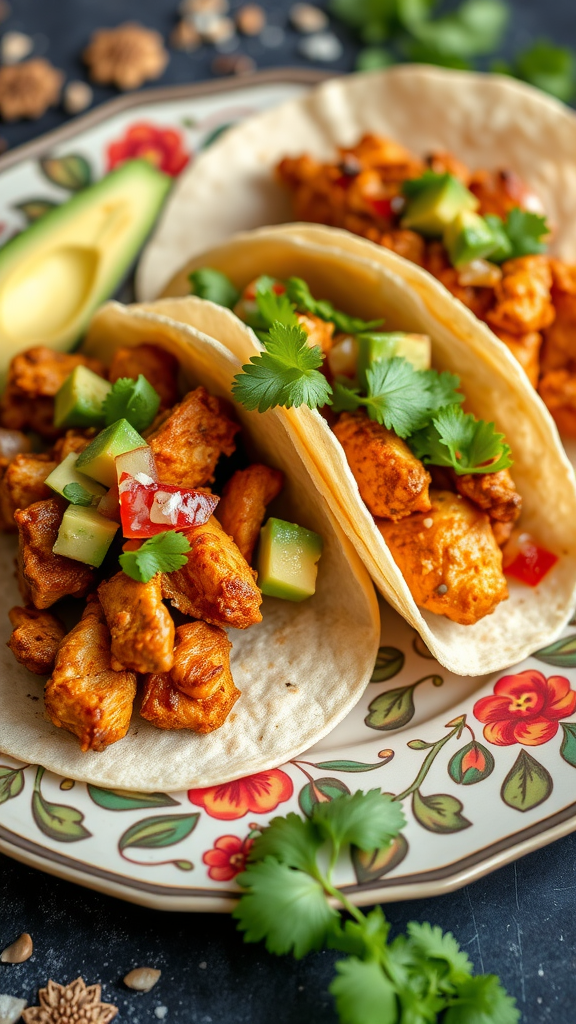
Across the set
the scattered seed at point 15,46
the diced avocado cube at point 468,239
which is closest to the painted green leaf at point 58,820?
the diced avocado cube at point 468,239

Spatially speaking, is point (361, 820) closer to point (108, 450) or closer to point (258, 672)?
point (258, 672)

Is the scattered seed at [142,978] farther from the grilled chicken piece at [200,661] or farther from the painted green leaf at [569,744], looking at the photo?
the painted green leaf at [569,744]

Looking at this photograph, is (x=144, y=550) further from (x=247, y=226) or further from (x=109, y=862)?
(x=247, y=226)

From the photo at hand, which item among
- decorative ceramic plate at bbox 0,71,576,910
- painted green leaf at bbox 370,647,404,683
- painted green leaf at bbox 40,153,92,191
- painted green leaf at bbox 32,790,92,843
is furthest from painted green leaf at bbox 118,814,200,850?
painted green leaf at bbox 40,153,92,191

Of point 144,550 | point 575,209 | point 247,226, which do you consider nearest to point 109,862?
point 144,550

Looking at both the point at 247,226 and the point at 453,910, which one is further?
the point at 247,226
